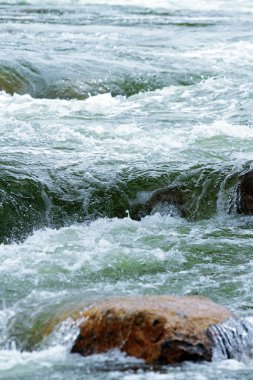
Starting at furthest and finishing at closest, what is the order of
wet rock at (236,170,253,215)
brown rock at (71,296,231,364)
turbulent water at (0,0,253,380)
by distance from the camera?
wet rock at (236,170,253,215)
turbulent water at (0,0,253,380)
brown rock at (71,296,231,364)

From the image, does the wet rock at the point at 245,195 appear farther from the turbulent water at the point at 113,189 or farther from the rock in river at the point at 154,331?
the rock in river at the point at 154,331

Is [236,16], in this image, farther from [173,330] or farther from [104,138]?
[173,330]

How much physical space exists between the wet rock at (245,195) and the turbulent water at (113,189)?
0.29 ft

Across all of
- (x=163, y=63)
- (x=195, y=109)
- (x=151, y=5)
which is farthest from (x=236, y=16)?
(x=195, y=109)

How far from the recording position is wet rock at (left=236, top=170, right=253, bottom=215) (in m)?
7.48

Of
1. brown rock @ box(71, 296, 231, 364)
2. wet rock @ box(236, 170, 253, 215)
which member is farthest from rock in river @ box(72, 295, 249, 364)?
wet rock @ box(236, 170, 253, 215)

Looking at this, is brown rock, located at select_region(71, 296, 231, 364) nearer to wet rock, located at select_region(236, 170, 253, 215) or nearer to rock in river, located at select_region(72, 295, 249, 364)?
rock in river, located at select_region(72, 295, 249, 364)

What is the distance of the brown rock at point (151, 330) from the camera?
15.0ft

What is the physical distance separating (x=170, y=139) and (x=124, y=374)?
496 centimetres

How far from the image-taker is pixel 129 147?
29.1 ft

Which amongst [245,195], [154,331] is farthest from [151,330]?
[245,195]

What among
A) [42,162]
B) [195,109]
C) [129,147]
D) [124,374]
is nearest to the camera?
[124,374]

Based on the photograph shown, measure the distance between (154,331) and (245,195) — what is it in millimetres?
3145

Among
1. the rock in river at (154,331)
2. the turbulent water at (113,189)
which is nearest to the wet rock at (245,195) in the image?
the turbulent water at (113,189)
